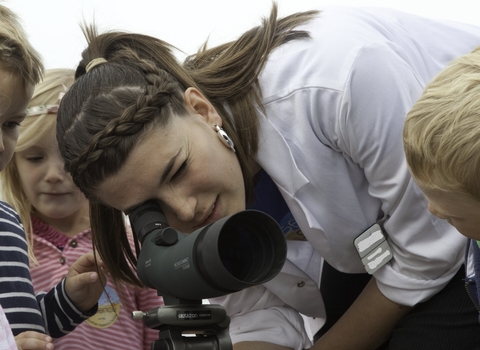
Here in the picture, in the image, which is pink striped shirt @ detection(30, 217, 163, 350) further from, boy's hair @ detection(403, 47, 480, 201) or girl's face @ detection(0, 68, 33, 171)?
boy's hair @ detection(403, 47, 480, 201)

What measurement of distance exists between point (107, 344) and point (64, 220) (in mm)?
294

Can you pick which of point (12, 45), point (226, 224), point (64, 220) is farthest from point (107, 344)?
point (226, 224)

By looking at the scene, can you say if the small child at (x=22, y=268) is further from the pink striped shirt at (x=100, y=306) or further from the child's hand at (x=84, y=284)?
the pink striped shirt at (x=100, y=306)

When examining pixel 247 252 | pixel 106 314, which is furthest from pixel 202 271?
pixel 106 314

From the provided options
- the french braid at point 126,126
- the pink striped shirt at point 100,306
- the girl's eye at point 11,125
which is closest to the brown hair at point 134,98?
the french braid at point 126,126

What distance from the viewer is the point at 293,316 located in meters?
1.33

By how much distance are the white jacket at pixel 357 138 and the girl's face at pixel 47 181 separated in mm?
576

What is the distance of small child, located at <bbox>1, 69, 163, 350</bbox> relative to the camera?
4.87ft

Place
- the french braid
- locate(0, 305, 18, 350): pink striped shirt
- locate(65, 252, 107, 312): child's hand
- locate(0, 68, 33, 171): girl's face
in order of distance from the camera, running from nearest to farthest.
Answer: locate(0, 305, 18, 350): pink striped shirt → the french braid → locate(0, 68, 33, 171): girl's face → locate(65, 252, 107, 312): child's hand

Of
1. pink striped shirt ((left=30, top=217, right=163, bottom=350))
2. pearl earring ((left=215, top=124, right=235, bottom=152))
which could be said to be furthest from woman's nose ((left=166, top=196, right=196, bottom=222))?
pink striped shirt ((left=30, top=217, right=163, bottom=350))

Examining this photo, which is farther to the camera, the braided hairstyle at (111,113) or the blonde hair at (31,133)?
the blonde hair at (31,133)

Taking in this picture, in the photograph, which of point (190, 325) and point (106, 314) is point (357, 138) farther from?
point (106, 314)

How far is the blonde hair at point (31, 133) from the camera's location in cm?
156

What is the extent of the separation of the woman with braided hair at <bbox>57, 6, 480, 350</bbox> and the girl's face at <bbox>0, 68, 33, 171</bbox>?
96mm
